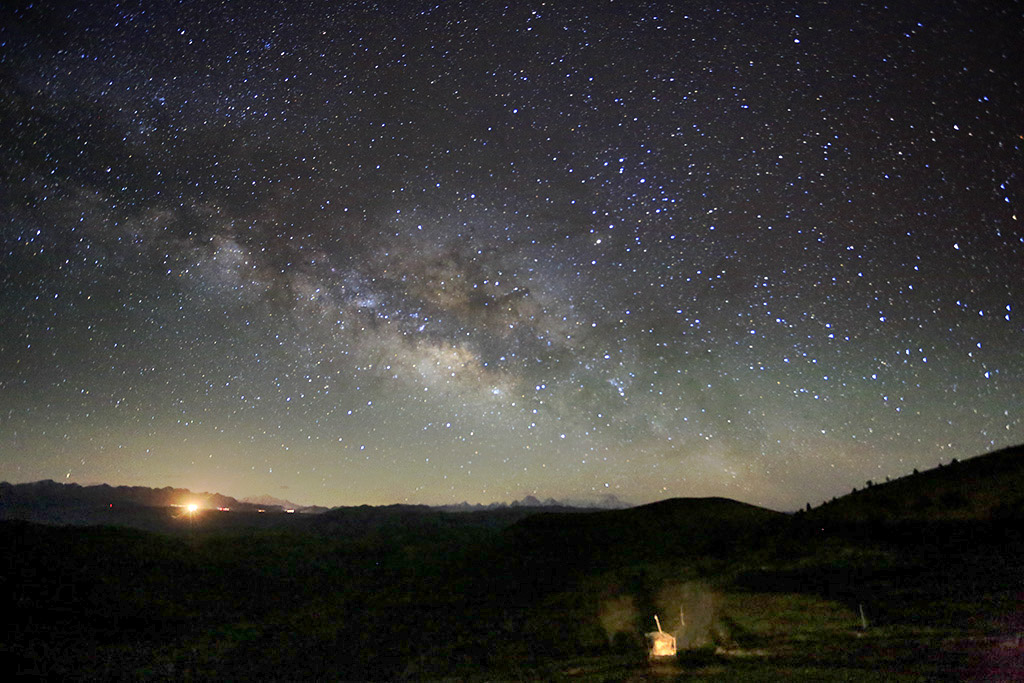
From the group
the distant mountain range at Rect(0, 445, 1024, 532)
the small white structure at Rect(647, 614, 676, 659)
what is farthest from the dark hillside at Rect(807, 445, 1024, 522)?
the small white structure at Rect(647, 614, 676, 659)

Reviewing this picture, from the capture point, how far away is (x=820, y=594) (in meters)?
22.7

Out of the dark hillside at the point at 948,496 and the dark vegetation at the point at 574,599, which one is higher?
the dark hillside at the point at 948,496

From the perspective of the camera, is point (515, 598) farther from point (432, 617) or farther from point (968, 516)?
point (968, 516)

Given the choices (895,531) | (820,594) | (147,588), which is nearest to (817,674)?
(820,594)

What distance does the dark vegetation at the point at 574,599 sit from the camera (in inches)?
663

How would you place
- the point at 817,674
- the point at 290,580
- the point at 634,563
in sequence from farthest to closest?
1. the point at 290,580
2. the point at 634,563
3. the point at 817,674

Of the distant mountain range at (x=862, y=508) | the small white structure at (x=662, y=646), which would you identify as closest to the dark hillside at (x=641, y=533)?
the distant mountain range at (x=862, y=508)

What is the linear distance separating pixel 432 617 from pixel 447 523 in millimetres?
39706

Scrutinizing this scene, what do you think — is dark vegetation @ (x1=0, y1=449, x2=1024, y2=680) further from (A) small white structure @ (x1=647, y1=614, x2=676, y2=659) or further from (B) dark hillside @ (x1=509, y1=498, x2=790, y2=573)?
→ (A) small white structure @ (x1=647, y1=614, x2=676, y2=659)

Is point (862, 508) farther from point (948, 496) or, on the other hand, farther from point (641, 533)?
point (641, 533)

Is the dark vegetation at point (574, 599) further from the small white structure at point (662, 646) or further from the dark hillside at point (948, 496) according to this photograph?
the small white structure at point (662, 646)

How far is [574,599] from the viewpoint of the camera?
99.9 ft

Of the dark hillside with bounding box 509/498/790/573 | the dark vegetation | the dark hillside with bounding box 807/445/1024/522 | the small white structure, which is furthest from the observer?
the dark hillside with bounding box 509/498/790/573

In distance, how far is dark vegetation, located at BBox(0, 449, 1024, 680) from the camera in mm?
16828
